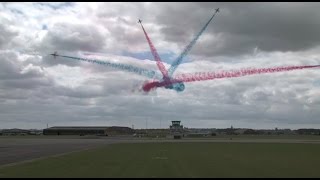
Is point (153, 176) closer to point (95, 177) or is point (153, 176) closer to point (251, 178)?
point (95, 177)

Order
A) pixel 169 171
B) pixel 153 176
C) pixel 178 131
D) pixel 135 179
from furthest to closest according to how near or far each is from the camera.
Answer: pixel 178 131 → pixel 169 171 → pixel 153 176 → pixel 135 179

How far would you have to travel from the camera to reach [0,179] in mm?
27188

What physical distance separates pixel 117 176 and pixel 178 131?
410 ft

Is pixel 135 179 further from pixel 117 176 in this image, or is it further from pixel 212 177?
pixel 212 177

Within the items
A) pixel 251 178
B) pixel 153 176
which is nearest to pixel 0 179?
pixel 153 176

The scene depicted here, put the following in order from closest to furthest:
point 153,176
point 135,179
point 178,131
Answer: point 135,179, point 153,176, point 178,131

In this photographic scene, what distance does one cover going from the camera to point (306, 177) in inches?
1106

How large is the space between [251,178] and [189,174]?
395 centimetres

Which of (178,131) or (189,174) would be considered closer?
(189,174)

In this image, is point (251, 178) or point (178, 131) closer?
point (251, 178)

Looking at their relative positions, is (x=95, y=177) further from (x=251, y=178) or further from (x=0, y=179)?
(x=251, y=178)

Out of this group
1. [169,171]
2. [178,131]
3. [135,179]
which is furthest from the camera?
[178,131]

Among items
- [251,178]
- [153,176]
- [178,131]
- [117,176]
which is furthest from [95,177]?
[178,131]

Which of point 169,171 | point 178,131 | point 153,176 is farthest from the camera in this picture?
point 178,131
